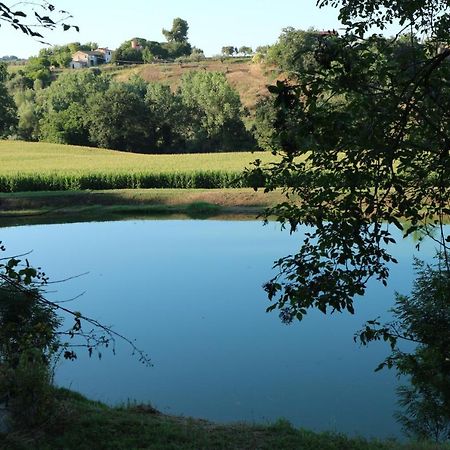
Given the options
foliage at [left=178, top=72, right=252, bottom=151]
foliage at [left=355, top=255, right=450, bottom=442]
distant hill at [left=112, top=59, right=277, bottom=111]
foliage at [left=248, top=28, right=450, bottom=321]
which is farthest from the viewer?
distant hill at [left=112, top=59, right=277, bottom=111]

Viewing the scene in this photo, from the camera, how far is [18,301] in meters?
7.02

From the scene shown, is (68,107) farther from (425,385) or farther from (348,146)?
(348,146)

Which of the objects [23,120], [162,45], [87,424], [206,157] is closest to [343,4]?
[87,424]

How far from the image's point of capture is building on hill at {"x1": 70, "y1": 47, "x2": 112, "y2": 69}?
4737 inches

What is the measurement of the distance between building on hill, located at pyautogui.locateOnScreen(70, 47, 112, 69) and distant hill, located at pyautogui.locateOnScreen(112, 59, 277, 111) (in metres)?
24.6

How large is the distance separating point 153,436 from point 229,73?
72205mm

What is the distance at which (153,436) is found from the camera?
5.00 metres

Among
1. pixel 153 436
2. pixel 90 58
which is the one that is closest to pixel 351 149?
pixel 153 436

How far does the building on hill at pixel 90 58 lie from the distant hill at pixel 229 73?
80.8ft

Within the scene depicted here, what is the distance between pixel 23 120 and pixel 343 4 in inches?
2379

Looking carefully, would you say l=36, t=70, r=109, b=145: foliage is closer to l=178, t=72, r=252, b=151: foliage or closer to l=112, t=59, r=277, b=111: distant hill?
l=178, t=72, r=252, b=151: foliage

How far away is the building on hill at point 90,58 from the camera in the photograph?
120331 millimetres

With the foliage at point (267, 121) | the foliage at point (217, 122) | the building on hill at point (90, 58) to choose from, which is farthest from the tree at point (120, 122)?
the building on hill at point (90, 58)

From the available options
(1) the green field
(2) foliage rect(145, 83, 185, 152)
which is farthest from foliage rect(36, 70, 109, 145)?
(1) the green field
